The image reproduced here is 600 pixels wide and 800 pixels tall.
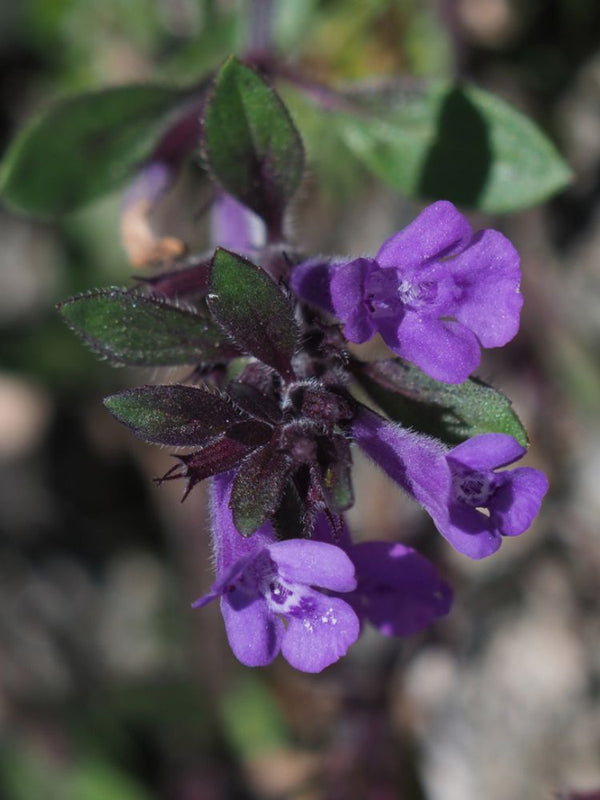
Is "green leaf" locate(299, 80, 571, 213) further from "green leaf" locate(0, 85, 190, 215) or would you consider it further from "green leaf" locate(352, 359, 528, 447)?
"green leaf" locate(352, 359, 528, 447)

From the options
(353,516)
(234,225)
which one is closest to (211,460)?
(234,225)

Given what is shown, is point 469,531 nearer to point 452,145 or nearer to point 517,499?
point 517,499

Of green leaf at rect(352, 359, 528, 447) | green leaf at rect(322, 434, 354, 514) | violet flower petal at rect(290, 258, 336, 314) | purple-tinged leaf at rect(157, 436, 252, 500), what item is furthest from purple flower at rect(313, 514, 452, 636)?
violet flower petal at rect(290, 258, 336, 314)

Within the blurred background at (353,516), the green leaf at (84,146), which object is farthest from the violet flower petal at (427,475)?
the blurred background at (353,516)

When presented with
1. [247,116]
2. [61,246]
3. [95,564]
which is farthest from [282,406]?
[95,564]

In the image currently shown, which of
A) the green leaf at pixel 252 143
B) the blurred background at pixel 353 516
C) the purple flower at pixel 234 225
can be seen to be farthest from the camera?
the blurred background at pixel 353 516

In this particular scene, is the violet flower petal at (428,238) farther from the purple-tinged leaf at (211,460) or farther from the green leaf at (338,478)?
the purple-tinged leaf at (211,460)

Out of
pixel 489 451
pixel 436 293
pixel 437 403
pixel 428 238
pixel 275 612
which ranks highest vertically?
pixel 428 238
